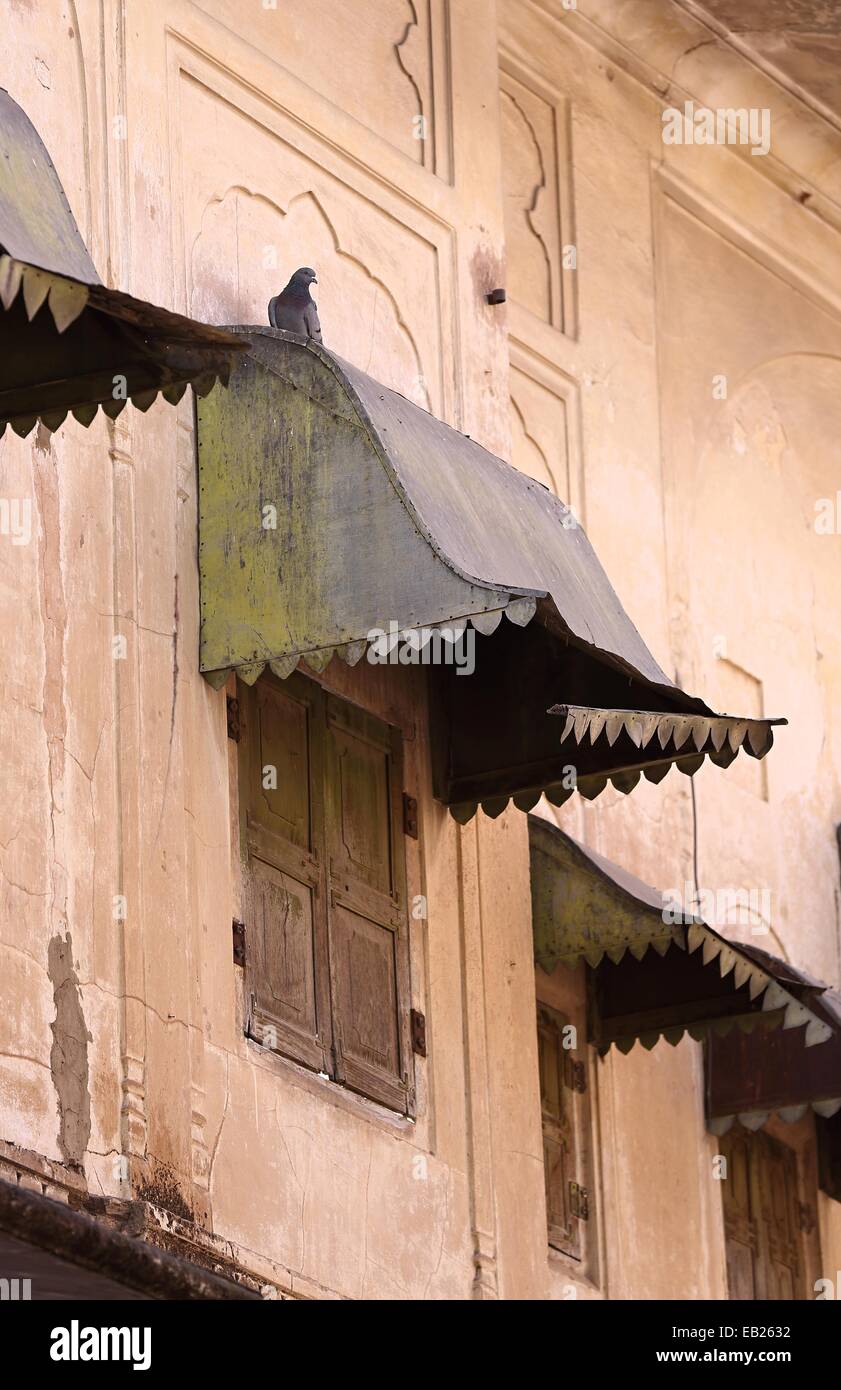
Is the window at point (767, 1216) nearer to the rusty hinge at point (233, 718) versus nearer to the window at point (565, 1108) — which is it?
the window at point (565, 1108)

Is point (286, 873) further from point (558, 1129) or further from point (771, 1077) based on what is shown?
point (771, 1077)

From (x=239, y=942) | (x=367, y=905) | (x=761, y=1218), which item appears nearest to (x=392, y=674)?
(x=367, y=905)

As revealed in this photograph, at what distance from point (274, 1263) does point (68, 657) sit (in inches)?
70.5

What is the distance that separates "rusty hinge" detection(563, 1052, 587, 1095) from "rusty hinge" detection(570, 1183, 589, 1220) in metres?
0.35

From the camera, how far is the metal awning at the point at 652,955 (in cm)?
1125

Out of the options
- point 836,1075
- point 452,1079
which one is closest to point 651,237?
point 836,1075

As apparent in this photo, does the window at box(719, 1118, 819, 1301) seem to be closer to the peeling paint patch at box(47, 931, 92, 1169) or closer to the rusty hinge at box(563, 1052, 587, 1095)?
the rusty hinge at box(563, 1052, 587, 1095)

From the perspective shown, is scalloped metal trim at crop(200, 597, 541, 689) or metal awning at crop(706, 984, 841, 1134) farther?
metal awning at crop(706, 984, 841, 1134)

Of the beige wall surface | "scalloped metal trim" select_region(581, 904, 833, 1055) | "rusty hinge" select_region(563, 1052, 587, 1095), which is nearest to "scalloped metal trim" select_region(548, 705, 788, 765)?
the beige wall surface

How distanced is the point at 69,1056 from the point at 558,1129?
11.3 feet

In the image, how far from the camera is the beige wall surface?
29.7 ft

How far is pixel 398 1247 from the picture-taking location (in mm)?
9883

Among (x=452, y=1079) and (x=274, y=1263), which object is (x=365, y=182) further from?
(x=274, y=1263)

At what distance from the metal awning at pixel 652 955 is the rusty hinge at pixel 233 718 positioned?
1899 mm
